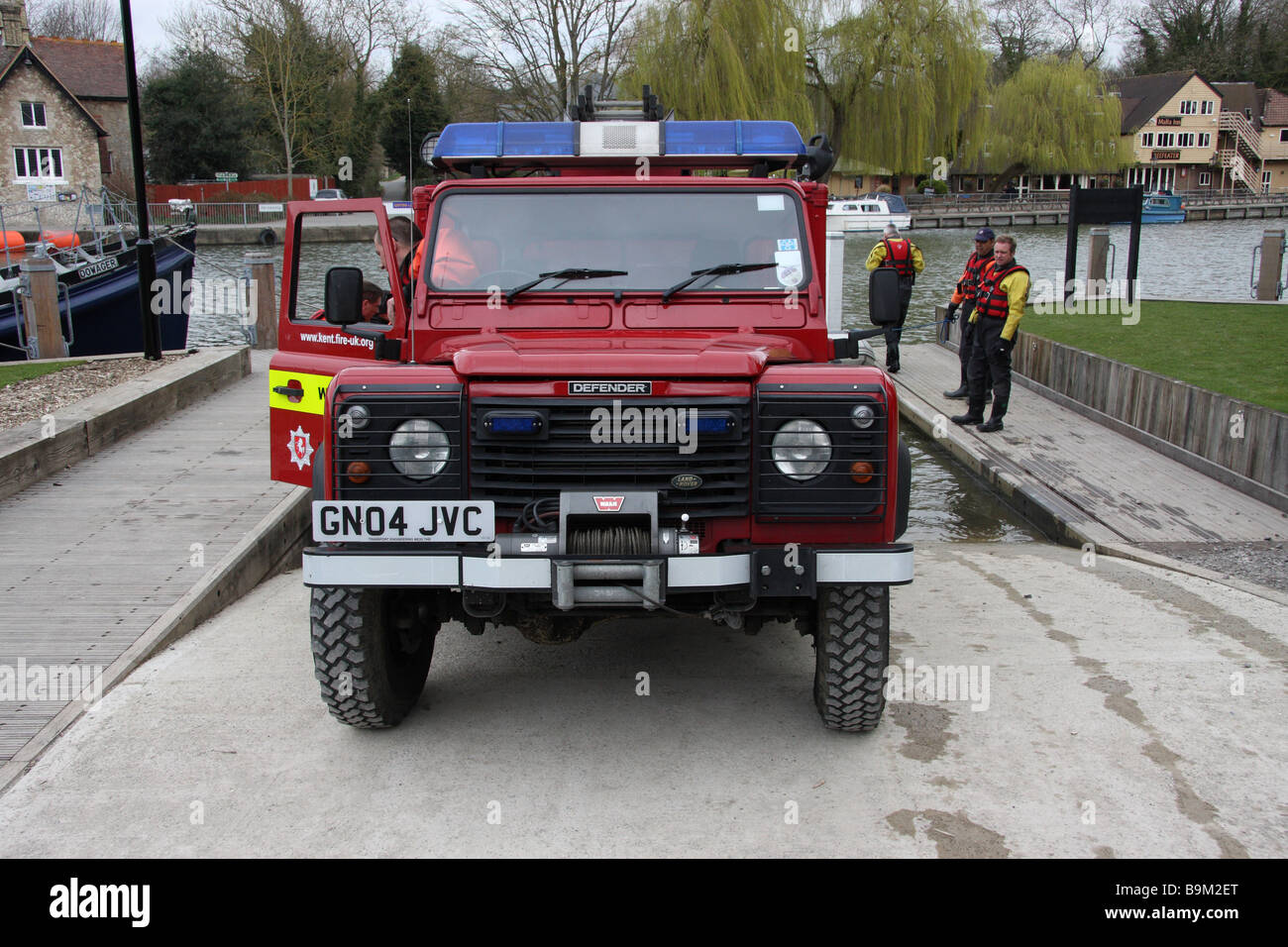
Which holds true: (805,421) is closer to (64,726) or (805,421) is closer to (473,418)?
(473,418)

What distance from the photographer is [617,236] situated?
5555 millimetres

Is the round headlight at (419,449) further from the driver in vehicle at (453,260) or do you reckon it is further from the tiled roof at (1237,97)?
the tiled roof at (1237,97)

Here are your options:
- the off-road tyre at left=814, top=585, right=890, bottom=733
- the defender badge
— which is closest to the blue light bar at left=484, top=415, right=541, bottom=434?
the off-road tyre at left=814, top=585, right=890, bottom=733

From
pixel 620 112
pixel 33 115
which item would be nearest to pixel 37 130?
pixel 33 115

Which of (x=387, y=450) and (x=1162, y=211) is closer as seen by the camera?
(x=387, y=450)

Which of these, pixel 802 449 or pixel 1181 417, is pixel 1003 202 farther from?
pixel 802 449

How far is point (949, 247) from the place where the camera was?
44844 mm

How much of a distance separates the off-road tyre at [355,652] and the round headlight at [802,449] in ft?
5.53

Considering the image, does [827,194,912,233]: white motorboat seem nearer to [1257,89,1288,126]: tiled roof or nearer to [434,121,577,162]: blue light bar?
[1257,89,1288,126]: tiled roof

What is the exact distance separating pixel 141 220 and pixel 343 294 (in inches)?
369

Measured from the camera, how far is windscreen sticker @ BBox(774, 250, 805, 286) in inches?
218
